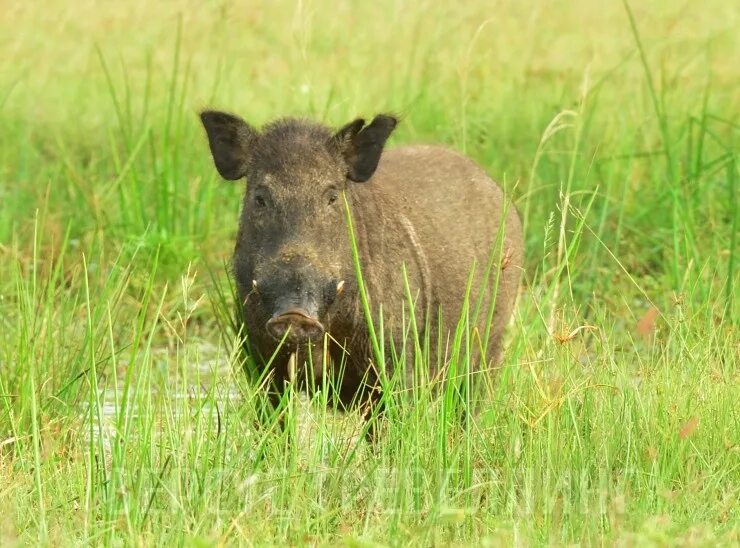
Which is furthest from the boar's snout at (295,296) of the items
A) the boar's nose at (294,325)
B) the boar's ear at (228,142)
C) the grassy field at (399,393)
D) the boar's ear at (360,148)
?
the boar's ear at (228,142)

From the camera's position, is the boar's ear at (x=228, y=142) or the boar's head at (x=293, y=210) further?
the boar's ear at (x=228, y=142)

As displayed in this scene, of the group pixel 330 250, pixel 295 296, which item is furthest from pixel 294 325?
pixel 330 250

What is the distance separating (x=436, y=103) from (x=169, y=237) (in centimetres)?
298

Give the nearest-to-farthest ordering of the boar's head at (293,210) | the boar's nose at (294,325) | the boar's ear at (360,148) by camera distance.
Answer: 1. the boar's nose at (294,325)
2. the boar's head at (293,210)
3. the boar's ear at (360,148)

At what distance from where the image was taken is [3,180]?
31.9ft

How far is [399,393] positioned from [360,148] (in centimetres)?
104

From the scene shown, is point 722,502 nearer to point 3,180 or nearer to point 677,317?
point 677,317

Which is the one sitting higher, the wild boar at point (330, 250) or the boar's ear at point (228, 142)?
the boar's ear at point (228, 142)

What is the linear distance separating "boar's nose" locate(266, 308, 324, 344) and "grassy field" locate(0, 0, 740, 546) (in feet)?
0.78

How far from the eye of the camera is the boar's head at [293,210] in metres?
5.40

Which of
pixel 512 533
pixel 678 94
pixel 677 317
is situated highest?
pixel 678 94

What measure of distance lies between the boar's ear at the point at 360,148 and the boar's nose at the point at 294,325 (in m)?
0.96

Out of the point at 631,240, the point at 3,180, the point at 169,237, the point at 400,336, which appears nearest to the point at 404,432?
the point at 400,336

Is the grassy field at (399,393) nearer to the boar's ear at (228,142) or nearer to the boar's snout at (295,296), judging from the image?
the boar's snout at (295,296)
